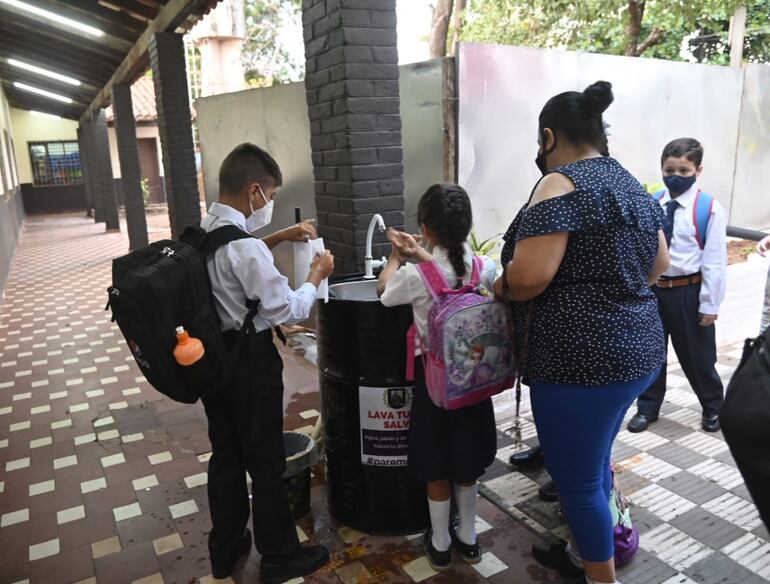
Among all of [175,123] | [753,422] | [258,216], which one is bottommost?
[753,422]

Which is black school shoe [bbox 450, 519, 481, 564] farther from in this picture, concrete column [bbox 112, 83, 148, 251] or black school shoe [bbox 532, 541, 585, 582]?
concrete column [bbox 112, 83, 148, 251]

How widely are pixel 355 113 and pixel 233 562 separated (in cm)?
224

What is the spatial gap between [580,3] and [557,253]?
9.88 m

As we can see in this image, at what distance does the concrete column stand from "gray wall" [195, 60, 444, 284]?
4.01m

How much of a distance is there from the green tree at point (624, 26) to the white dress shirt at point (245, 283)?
9.46 metres

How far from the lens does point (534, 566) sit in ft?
8.07

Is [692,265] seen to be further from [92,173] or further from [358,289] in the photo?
[92,173]

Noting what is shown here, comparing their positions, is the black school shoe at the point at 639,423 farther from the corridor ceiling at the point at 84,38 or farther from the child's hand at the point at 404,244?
the corridor ceiling at the point at 84,38

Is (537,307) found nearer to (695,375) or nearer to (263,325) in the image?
(263,325)

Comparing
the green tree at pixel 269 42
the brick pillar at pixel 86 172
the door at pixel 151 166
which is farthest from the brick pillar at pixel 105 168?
the green tree at pixel 269 42

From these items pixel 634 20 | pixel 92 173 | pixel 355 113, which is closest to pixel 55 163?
pixel 92 173

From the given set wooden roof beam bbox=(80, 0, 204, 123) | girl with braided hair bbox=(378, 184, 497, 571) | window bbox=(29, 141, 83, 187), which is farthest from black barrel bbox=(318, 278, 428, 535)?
window bbox=(29, 141, 83, 187)

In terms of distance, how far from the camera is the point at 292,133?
6035 millimetres

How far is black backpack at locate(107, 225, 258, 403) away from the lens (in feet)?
6.24
